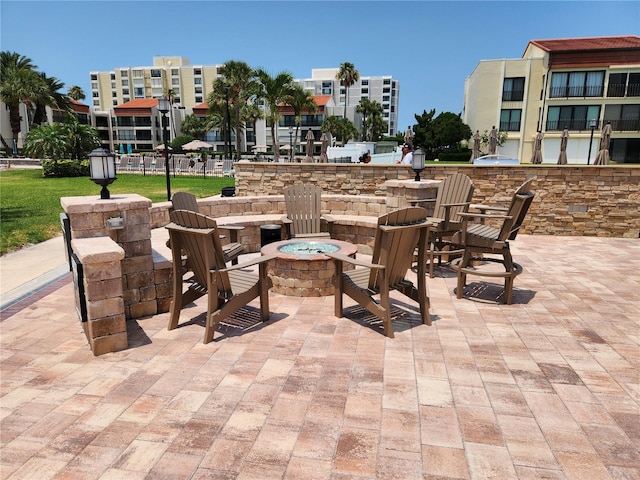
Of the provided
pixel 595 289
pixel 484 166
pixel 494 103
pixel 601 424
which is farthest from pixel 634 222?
pixel 494 103

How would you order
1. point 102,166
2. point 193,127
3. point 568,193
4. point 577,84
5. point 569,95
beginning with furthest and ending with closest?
point 193,127
point 569,95
point 577,84
point 568,193
point 102,166

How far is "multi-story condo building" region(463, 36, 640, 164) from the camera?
107 ft

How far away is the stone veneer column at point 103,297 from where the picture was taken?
3.64m

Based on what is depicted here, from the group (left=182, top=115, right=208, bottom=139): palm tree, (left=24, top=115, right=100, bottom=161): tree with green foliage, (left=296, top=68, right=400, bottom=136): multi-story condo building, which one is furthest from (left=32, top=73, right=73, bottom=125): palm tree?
(left=296, top=68, right=400, bottom=136): multi-story condo building

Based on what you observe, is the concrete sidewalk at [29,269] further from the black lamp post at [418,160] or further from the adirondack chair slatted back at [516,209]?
the adirondack chair slatted back at [516,209]

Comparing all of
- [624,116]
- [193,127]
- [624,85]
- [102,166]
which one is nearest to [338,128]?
[193,127]

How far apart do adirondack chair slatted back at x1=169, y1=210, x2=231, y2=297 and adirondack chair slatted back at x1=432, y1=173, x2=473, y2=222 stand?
376 centimetres

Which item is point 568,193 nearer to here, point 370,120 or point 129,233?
point 129,233

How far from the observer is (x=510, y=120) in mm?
38281

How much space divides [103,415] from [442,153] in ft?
144

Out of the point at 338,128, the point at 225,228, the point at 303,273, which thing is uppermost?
the point at 338,128

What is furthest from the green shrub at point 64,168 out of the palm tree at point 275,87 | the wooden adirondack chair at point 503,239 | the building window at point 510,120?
the building window at point 510,120

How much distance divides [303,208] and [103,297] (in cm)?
394

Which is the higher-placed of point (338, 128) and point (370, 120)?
point (370, 120)
